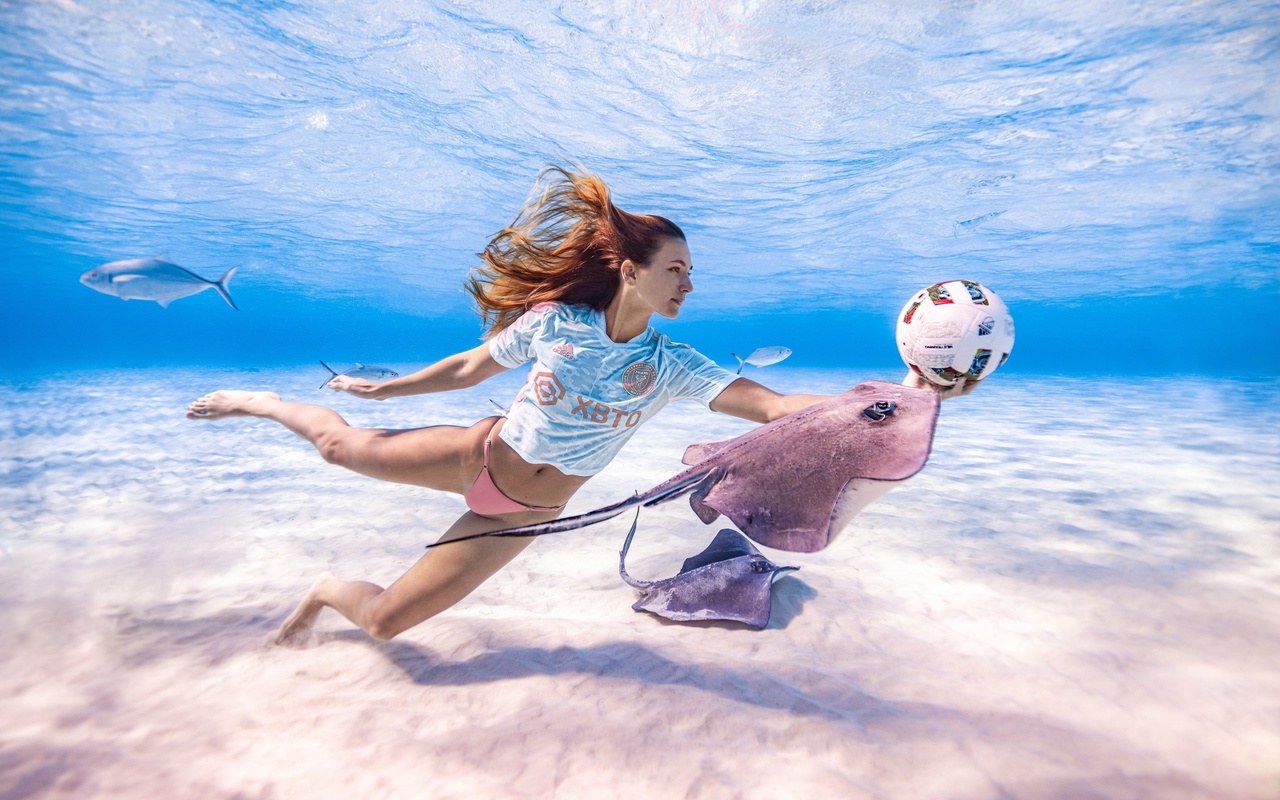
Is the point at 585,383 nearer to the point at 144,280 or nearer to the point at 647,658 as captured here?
the point at 647,658

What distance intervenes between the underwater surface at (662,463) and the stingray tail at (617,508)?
0.87 metres

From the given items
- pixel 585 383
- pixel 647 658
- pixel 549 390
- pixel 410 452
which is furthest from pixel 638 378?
pixel 647 658

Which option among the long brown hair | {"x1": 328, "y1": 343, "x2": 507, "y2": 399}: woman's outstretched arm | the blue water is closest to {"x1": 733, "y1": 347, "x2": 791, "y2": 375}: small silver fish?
the blue water

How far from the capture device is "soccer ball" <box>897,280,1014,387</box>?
238cm

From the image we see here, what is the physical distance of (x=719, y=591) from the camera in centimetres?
350

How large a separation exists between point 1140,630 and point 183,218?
33226 millimetres

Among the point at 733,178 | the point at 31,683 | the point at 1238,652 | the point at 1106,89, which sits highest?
the point at 733,178

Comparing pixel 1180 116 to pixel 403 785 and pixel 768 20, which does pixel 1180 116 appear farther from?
pixel 403 785

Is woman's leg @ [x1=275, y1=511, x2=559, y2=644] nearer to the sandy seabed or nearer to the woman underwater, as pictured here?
the woman underwater

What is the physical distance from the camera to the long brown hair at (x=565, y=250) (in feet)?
9.77

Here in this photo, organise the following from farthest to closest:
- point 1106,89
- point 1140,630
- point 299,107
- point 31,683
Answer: point 299,107
point 1106,89
point 1140,630
point 31,683

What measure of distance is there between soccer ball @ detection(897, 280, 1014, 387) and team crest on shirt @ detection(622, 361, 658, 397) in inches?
51.0

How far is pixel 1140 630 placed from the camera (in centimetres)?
328

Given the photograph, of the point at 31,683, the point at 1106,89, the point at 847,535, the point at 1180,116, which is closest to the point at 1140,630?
the point at 847,535
